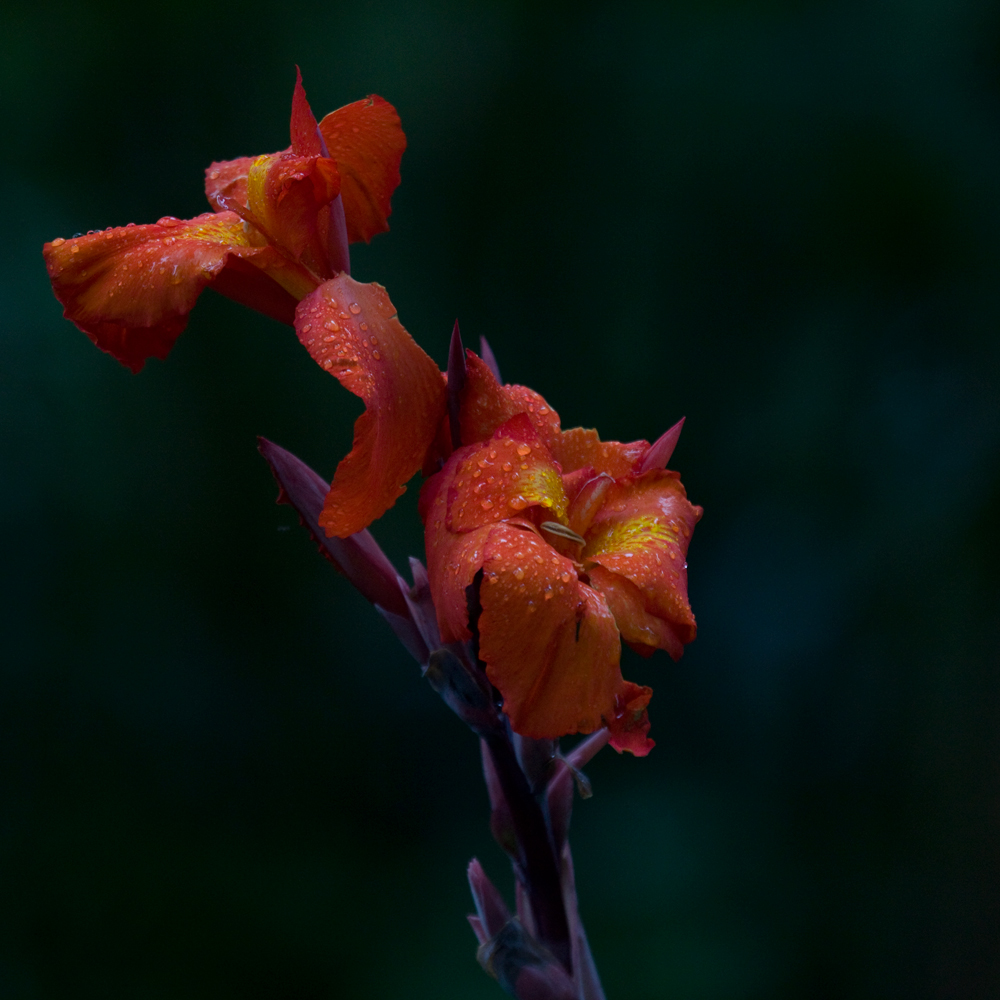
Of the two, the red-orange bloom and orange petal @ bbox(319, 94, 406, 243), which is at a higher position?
orange petal @ bbox(319, 94, 406, 243)

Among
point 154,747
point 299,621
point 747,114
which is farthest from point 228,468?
point 747,114

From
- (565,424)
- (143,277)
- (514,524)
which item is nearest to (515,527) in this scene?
(514,524)

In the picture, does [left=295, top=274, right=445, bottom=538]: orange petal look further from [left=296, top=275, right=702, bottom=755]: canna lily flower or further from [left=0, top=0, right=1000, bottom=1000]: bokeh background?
[left=0, top=0, right=1000, bottom=1000]: bokeh background

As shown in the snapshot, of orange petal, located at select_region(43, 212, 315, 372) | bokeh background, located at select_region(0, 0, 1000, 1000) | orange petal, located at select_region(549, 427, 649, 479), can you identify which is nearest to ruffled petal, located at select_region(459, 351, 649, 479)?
orange petal, located at select_region(549, 427, 649, 479)

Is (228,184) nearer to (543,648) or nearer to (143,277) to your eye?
(143,277)

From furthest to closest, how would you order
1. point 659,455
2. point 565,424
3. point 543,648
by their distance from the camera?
point 565,424
point 659,455
point 543,648

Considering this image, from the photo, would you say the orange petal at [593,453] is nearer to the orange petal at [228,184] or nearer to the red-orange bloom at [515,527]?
the red-orange bloom at [515,527]

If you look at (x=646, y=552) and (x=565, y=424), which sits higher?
(x=646, y=552)
